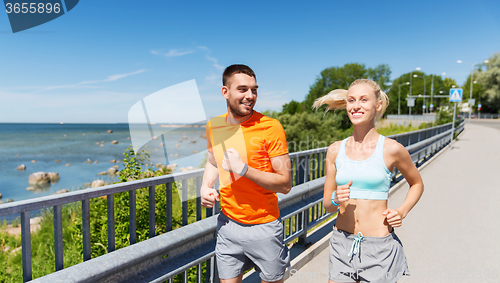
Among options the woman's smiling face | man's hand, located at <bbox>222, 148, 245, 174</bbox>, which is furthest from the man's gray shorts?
the woman's smiling face

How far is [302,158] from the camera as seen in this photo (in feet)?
14.2

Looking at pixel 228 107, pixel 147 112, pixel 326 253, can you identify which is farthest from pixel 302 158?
pixel 147 112

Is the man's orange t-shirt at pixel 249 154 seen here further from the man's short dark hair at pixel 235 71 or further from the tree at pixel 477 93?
the tree at pixel 477 93

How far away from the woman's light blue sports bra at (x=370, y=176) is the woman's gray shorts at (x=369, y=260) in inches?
10.8

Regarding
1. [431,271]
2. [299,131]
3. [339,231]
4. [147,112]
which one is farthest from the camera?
[299,131]

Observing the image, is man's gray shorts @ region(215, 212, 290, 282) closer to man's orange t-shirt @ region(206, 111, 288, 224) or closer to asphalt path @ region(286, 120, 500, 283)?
man's orange t-shirt @ region(206, 111, 288, 224)

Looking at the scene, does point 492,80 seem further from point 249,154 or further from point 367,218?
point 249,154

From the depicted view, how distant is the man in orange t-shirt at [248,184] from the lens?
1.96m

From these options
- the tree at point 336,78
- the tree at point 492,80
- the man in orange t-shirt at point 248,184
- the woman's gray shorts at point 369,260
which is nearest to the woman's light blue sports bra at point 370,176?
the woman's gray shorts at point 369,260

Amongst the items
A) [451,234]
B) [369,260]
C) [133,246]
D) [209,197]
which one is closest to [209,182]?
[209,197]

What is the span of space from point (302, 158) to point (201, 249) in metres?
2.15

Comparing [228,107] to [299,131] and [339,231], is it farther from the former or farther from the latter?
[299,131]

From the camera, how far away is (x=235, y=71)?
6.45ft

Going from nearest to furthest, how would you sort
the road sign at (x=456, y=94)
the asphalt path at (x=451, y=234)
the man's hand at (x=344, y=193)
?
the man's hand at (x=344, y=193), the asphalt path at (x=451, y=234), the road sign at (x=456, y=94)
